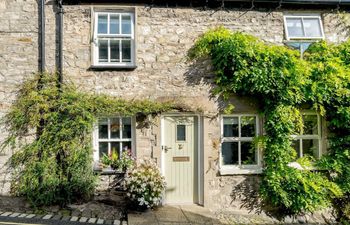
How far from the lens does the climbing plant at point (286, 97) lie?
748 cm

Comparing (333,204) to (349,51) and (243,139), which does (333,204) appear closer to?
(243,139)

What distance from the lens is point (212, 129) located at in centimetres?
781

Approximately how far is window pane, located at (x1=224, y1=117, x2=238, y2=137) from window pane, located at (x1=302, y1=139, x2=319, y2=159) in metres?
1.77

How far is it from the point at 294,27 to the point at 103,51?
4.87 m

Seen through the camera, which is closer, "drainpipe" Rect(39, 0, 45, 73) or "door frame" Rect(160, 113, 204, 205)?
"drainpipe" Rect(39, 0, 45, 73)

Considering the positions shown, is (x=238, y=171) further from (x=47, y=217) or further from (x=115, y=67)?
(x=47, y=217)

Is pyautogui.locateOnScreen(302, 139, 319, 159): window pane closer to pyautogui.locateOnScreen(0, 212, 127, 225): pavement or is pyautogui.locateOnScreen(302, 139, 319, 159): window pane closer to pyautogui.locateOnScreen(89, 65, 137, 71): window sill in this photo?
pyautogui.locateOnScreen(89, 65, 137, 71): window sill

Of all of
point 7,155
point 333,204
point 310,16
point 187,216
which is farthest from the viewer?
point 310,16

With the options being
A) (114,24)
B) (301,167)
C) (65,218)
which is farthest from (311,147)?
(65,218)

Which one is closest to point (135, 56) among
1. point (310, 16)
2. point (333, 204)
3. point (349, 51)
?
point (310, 16)

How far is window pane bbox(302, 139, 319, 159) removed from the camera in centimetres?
822

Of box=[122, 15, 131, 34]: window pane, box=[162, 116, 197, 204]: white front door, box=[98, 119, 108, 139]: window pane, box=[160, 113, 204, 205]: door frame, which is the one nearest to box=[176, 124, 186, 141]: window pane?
box=[162, 116, 197, 204]: white front door

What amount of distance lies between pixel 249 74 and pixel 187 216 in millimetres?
3430

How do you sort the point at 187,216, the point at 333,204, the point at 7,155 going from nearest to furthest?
the point at 187,216 → the point at 7,155 → the point at 333,204
